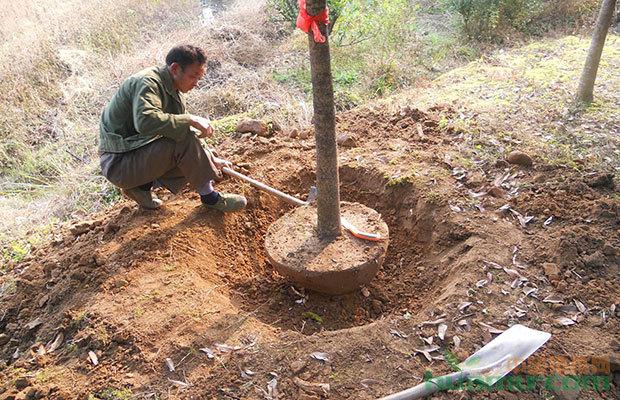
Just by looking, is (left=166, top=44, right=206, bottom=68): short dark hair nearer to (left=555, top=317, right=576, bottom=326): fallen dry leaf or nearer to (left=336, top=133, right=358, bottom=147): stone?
(left=336, top=133, right=358, bottom=147): stone

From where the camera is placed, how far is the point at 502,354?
88.4 inches

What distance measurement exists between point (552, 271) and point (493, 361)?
79cm

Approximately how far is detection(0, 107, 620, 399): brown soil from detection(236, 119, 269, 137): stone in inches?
15.9

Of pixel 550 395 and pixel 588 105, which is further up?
pixel 588 105

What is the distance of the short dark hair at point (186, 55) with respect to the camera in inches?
122

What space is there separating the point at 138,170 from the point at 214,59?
3908mm

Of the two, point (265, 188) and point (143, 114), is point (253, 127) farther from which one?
point (143, 114)

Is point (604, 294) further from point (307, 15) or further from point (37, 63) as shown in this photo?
point (37, 63)

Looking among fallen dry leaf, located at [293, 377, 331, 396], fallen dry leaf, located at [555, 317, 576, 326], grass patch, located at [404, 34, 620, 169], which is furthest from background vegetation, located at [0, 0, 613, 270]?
fallen dry leaf, located at [555, 317, 576, 326]

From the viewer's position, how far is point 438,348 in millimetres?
2371

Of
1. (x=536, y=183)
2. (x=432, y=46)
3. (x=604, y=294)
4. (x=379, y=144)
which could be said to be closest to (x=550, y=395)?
(x=604, y=294)

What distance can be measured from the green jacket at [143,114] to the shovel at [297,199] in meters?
0.61

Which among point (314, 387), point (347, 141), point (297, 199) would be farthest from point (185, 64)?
point (314, 387)

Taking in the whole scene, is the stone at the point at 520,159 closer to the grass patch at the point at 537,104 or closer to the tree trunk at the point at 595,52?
the grass patch at the point at 537,104
